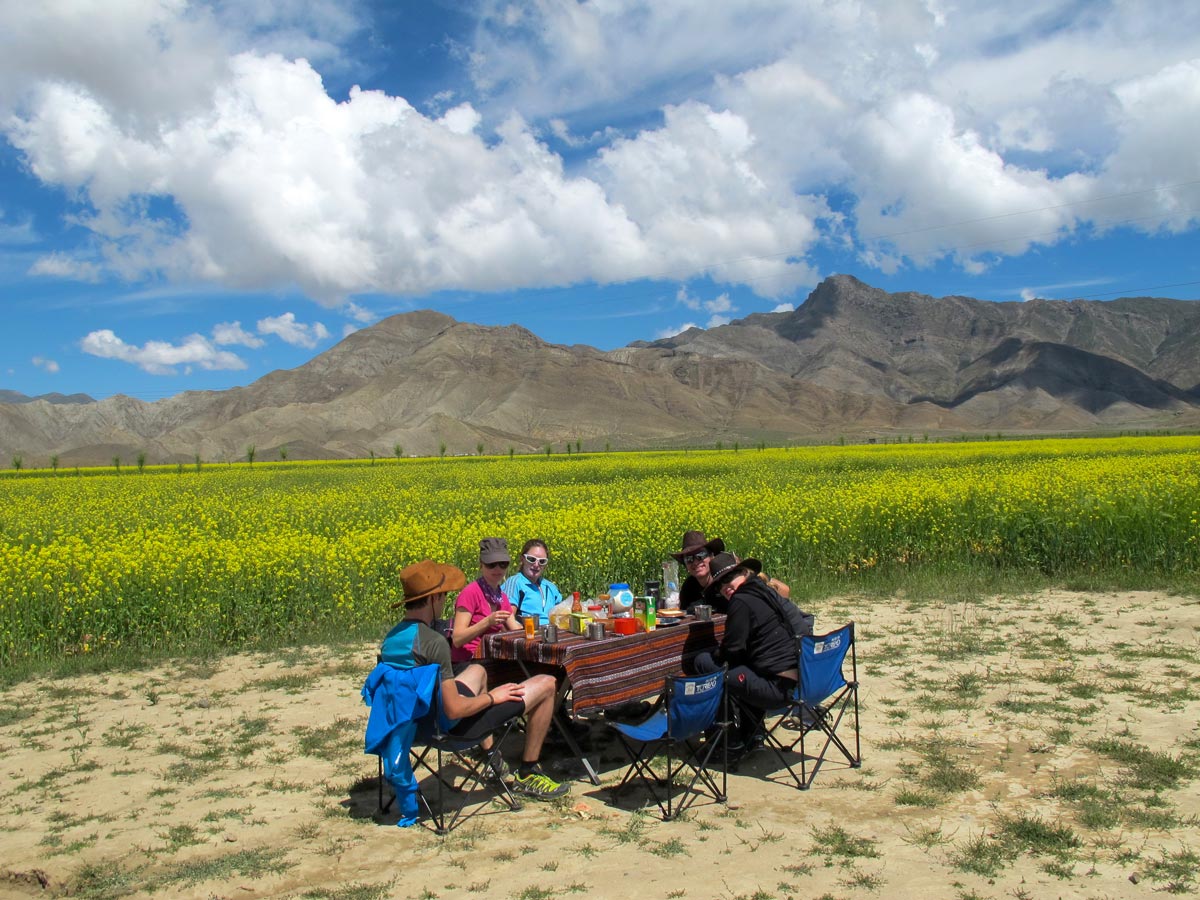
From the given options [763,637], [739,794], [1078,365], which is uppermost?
[1078,365]

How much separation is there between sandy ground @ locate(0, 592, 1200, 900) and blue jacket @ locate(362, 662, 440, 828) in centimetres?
32

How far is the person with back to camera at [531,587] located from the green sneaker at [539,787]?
1.22 m

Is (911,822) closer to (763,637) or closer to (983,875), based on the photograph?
(983,875)

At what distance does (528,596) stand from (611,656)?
120cm

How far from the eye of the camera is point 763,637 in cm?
590

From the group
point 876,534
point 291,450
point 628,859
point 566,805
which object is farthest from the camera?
point 291,450

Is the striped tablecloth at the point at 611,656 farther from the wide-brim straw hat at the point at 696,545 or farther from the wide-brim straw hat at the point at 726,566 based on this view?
the wide-brim straw hat at the point at 696,545

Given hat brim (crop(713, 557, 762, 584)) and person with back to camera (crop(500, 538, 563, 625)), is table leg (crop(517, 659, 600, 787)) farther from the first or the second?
hat brim (crop(713, 557, 762, 584))

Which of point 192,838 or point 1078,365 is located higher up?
point 1078,365

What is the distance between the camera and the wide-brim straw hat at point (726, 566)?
20.0 feet

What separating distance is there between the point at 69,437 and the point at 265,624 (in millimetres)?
184921

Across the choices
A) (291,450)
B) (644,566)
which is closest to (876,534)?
(644,566)

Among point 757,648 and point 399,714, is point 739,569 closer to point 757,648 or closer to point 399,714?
point 757,648

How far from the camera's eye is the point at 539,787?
5.73 metres
